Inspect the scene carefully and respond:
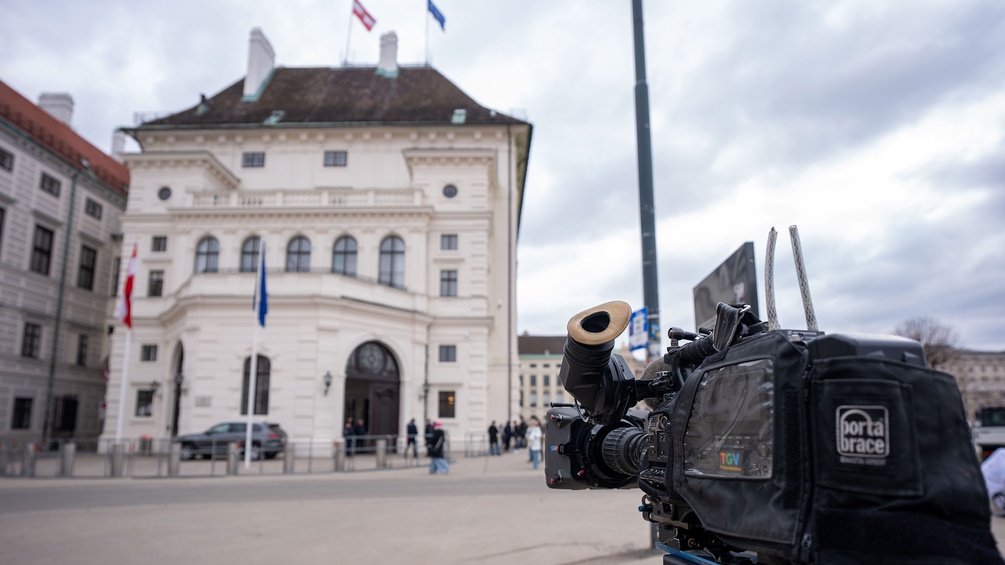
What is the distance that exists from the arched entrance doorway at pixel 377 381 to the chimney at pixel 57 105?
30498 millimetres

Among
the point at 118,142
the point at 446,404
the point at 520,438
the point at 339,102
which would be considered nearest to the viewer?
the point at 446,404

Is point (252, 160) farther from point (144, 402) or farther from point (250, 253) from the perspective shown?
point (144, 402)

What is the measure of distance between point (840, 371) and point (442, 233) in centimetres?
3192

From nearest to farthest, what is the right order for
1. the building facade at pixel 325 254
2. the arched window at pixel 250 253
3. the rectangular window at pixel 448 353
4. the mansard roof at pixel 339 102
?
the building facade at pixel 325 254 < the arched window at pixel 250 253 < the rectangular window at pixel 448 353 < the mansard roof at pixel 339 102

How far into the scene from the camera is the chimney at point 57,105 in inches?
1700

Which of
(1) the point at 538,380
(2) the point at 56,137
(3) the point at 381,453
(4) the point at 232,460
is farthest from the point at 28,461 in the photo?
(1) the point at 538,380

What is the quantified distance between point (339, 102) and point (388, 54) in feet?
20.0

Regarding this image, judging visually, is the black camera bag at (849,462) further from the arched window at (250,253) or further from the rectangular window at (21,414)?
the rectangular window at (21,414)

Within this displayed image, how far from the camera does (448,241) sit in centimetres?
3338

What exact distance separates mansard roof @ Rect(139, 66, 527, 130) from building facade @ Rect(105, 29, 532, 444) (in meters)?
0.14

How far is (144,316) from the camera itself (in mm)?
32219

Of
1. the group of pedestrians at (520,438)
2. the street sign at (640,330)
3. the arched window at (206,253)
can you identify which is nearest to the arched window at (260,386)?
the arched window at (206,253)

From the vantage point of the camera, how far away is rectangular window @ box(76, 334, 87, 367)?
121 ft

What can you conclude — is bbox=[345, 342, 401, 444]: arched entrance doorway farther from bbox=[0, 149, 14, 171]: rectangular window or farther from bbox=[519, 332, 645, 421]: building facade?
bbox=[519, 332, 645, 421]: building facade
